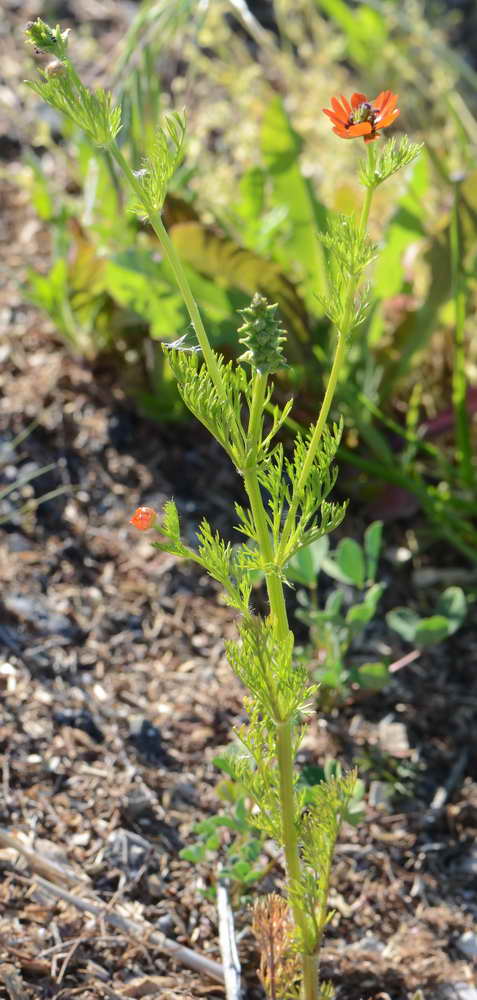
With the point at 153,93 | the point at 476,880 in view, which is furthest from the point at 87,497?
the point at 476,880

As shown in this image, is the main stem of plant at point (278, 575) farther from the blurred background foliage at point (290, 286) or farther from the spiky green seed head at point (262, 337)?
the blurred background foliage at point (290, 286)

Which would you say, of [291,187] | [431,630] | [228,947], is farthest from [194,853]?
[291,187]

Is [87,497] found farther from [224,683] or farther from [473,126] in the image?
[473,126]

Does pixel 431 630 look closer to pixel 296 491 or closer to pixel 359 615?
pixel 359 615

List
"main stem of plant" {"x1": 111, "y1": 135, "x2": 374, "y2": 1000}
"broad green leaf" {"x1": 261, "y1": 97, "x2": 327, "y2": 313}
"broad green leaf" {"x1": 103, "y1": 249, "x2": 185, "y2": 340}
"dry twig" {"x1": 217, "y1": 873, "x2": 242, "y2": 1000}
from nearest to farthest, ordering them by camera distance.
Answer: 1. "main stem of plant" {"x1": 111, "y1": 135, "x2": 374, "y2": 1000}
2. "dry twig" {"x1": 217, "y1": 873, "x2": 242, "y2": 1000}
3. "broad green leaf" {"x1": 103, "y1": 249, "x2": 185, "y2": 340}
4. "broad green leaf" {"x1": 261, "y1": 97, "x2": 327, "y2": 313}

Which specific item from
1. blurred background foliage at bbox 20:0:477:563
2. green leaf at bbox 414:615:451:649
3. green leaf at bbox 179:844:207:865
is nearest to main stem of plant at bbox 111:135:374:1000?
green leaf at bbox 179:844:207:865

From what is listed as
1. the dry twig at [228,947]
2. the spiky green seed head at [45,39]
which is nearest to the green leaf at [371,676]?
the dry twig at [228,947]

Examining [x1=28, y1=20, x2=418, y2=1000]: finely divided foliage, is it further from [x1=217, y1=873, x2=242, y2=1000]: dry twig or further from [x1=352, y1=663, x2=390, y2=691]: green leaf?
[x1=352, y1=663, x2=390, y2=691]: green leaf
